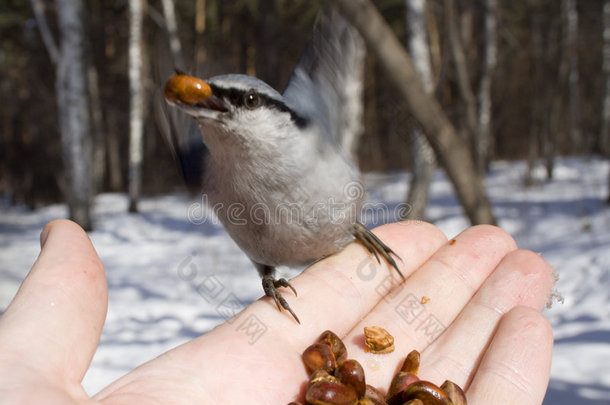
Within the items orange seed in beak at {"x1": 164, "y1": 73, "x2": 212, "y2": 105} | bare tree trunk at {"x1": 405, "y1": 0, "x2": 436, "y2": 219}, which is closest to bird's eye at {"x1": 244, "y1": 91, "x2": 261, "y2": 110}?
orange seed in beak at {"x1": 164, "y1": 73, "x2": 212, "y2": 105}

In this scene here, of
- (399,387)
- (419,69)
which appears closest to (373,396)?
(399,387)

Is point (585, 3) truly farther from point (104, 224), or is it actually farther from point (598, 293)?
point (104, 224)

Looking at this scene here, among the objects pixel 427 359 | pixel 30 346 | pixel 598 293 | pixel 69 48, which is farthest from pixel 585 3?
pixel 30 346

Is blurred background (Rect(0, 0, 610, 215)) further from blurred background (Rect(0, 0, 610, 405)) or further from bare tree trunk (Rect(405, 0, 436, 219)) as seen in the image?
bare tree trunk (Rect(405, 0, 436, 219))

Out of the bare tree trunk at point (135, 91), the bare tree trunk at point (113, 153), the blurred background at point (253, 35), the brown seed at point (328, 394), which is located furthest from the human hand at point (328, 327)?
the bare tree trunk at point (113, 153)

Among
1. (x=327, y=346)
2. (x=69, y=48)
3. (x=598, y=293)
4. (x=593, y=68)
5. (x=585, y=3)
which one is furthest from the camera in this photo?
(x=593, y=68)
